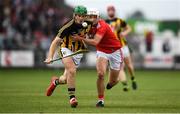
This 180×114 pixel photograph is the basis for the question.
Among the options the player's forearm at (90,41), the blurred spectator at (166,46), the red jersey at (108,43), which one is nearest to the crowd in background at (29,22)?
the blurred spectator at (166,46)

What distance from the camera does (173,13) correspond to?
125 feet

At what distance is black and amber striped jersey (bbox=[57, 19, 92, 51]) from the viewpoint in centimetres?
1444

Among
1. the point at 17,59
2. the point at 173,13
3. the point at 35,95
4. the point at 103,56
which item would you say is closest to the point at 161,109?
the point at 103,56

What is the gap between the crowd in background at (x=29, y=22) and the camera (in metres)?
35.9

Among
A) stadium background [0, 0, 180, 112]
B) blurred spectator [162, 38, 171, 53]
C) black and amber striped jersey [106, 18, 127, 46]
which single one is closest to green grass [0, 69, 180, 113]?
black and amber striped jersey [106, 18, 127, 46]

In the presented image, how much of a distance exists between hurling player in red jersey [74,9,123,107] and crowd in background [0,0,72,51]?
2024 cm

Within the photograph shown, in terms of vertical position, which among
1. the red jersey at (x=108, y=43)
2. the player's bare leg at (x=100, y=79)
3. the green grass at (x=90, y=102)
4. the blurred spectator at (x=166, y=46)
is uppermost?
the red jersey at (x=108, y=43)

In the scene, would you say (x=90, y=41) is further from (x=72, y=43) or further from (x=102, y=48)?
(x=102, y=48)

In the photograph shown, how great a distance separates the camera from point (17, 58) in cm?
3556

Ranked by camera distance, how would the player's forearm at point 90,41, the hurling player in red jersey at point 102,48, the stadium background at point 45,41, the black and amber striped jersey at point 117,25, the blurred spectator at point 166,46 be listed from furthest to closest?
the blurred spectator at point 166,46 < the stadium background at point 45,41 < the black and amber striped jersey at point 117,25 < the hurling player in red jersey at point 102,48 < the player's forearm at point 90,41

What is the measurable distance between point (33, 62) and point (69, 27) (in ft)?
71.1

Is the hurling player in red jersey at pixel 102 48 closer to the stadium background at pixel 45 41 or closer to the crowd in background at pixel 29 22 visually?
the stadium background at pixel 45 41

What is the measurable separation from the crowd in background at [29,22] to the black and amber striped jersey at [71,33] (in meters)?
21.1

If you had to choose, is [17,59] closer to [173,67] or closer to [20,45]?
[20,45]
